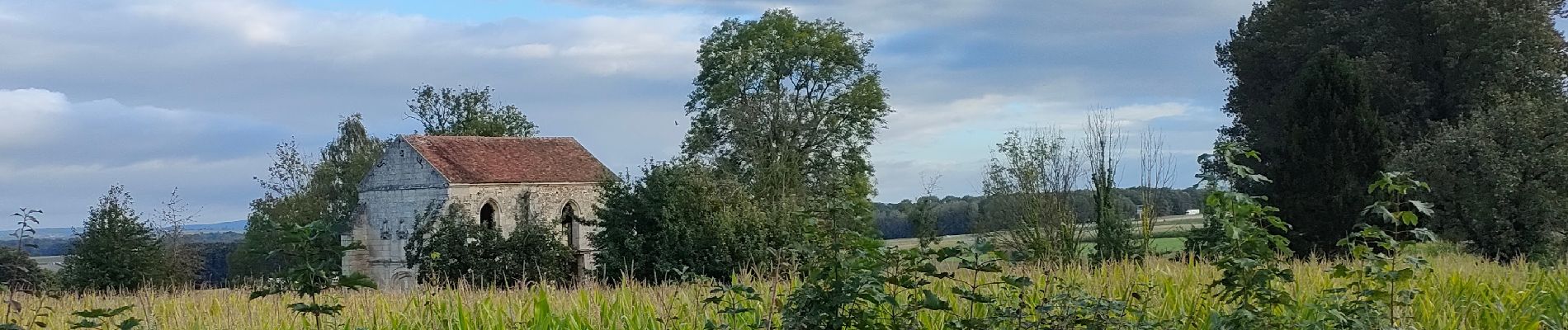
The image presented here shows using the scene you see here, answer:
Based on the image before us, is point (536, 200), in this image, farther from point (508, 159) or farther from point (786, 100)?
point (786, 100)

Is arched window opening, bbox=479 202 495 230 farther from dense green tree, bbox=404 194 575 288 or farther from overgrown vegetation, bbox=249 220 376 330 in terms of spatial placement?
overgrown vegetation, bbox=249 220 376 330

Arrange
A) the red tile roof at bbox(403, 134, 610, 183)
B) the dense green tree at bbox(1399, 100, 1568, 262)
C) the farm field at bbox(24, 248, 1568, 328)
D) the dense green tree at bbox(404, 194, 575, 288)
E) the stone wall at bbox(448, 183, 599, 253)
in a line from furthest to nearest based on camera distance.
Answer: the red tile roof at bbox(403, 134, 610, 183) < the stone wall at bbox(448, 183, 599, 253) < the dense green tree at bbox(404, 194, 575, 288) < the dense green tree at bbox(1399, 100, 1568, 262) < the farm field at bbox(24, 248, 1568, 328)

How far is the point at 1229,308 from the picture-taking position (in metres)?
6.85

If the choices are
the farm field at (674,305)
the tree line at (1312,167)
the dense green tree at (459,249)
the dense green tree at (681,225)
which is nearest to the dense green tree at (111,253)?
the tree line at (1312,167)

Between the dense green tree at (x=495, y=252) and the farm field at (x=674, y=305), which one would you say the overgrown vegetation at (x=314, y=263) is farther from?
the dense green tree at (x=495, y=252)

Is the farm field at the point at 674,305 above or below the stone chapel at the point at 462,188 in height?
below

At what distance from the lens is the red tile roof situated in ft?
104

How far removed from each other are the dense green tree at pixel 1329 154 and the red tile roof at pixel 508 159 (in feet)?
50.9

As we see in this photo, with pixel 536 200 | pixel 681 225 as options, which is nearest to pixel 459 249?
pixel 536 200

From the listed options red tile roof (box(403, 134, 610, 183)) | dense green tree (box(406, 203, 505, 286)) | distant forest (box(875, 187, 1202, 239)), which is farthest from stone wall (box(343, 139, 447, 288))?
distant forest (box(875, 187, 1202, 239))

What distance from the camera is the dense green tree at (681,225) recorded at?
21.8 m

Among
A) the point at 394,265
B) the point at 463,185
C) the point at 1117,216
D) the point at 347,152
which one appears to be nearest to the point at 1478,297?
the point at 1117,216

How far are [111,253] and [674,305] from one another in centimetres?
2549

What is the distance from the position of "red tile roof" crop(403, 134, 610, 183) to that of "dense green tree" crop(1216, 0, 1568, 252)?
50.6ft
